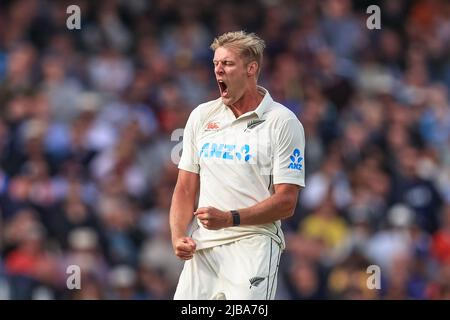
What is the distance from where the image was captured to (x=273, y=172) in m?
7.00

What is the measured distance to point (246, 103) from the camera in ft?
23.4

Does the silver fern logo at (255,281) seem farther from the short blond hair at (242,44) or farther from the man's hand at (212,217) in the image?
the short blond hair at (242,44)

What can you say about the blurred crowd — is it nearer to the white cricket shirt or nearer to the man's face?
the white cricket shirt

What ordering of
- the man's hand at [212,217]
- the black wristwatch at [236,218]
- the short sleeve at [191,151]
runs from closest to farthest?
the man's hand at [212,217] → the black wristwatch at [236,218] → the short sleeve at [191,151]

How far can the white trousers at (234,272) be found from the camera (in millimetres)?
6891

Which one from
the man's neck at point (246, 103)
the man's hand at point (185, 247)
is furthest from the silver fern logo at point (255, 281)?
the man's neck at point (246, 103)

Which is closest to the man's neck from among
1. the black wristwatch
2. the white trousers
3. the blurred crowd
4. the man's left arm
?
the man's left arm

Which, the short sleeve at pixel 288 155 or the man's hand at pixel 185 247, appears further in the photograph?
the short sleeve at pixel 288 155

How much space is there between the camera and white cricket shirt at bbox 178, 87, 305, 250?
699 centimetres

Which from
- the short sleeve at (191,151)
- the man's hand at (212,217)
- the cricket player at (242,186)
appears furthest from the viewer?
the short sleeve at (191,151)

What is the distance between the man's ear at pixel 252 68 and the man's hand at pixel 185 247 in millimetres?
1002

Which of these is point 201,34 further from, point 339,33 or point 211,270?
point 211,270

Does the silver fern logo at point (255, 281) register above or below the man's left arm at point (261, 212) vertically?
below
